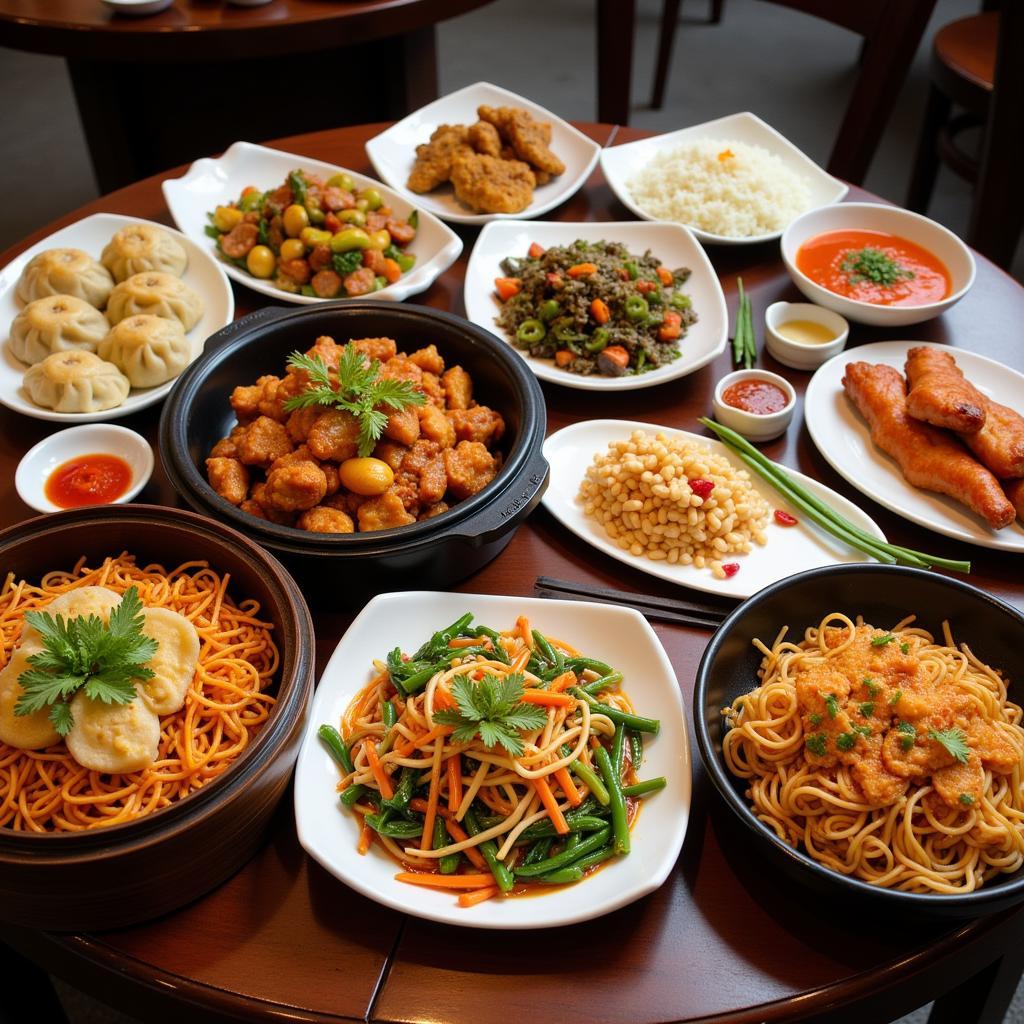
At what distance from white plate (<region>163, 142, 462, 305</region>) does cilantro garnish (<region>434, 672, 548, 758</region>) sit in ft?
4.75

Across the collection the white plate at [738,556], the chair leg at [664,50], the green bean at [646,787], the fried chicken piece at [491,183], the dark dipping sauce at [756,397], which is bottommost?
the chair leg at [664,50]

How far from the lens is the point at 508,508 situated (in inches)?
76.9

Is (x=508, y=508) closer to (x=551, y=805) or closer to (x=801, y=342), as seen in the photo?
(x=551, y=805)

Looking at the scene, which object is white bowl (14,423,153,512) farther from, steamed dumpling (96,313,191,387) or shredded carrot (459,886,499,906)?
shredded carrot (459,886,499,906)

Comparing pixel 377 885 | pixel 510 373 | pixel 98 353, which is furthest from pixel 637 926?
pixel 98 353

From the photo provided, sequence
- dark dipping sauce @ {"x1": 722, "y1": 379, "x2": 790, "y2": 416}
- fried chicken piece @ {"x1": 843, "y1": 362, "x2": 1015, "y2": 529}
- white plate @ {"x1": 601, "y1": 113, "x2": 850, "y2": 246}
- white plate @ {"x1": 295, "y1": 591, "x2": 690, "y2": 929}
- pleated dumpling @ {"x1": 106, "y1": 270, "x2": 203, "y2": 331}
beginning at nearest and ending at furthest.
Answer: white plate @ {"x1": 295, "y1": 591, "x2": 690, "y2": 929}
fried chicken piece @ {"x1": 843, "y1": 362, "x2": 1015, "y2": 529}
dark dipping sauce @ {"x1": 722, "y1": 379, "x2": 790, "y2": 416}
pleated dumpling @ {"x1": 106, "y1": 270, "x2": 203, "y2": 331}
white plate @ {"x1": 601, "y1": 113, "x2": 850, "y2": 246}

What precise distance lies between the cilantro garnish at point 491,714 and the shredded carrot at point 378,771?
0.14m

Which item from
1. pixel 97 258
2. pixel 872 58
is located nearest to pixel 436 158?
pixel 97 258

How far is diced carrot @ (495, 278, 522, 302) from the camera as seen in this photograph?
2.80 metres

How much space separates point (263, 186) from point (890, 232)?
2.13 m

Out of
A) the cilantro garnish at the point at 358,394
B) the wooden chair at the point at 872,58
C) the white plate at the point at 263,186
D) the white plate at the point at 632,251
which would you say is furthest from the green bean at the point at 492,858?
the wooden chair at the point at 872,58

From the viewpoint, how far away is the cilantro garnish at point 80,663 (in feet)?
4.87

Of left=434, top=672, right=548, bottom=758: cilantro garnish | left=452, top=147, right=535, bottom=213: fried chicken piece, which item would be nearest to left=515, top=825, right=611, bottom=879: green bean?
left=434, top=672, right=548, bottom=758: cilantro garnish

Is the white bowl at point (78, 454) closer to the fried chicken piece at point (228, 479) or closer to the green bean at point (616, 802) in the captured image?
the fried chicken piece at point (228, 479)
